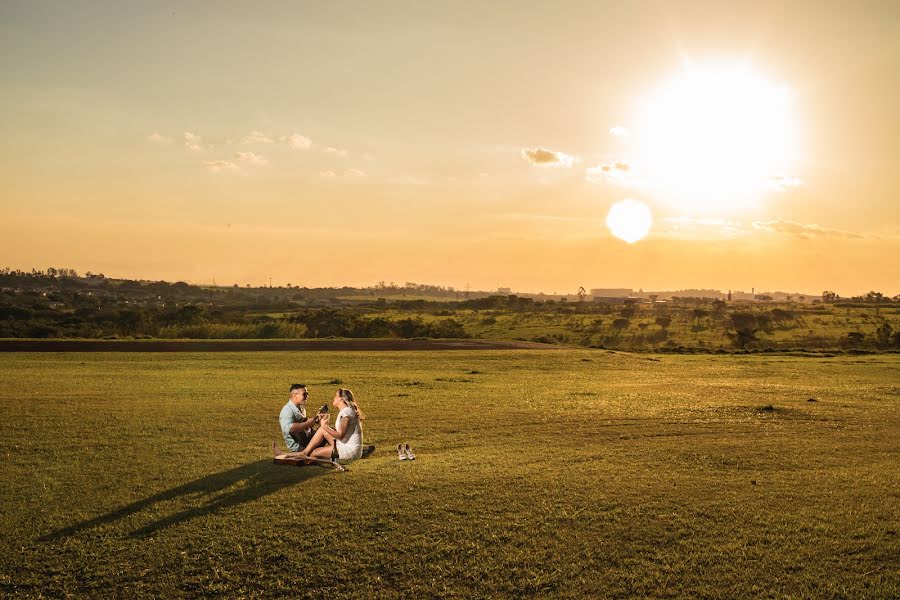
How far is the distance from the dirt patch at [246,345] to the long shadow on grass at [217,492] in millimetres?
36638

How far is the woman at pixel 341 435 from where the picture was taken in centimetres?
1343

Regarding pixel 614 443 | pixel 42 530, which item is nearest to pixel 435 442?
pixel 614 443

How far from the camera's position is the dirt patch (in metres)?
48.1

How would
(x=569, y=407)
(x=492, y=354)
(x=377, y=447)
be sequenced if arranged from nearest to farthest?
1. (x=377, y=447)
2. (x=569, y=407)
3. (x=492, y=354)

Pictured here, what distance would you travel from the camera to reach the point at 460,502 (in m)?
11.9

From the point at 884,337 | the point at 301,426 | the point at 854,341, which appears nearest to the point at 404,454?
the point at 301,426

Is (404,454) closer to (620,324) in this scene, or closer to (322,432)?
(322,432)

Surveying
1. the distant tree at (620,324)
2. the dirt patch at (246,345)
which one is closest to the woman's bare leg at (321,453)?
the dirt patch at (246,345)

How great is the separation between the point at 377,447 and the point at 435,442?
163cm

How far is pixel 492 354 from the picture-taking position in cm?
4925

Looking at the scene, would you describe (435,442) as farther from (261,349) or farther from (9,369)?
(261,349)

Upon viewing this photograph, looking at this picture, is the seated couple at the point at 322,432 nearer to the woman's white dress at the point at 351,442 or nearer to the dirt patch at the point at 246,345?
the woman's white dress at the point at 351,442

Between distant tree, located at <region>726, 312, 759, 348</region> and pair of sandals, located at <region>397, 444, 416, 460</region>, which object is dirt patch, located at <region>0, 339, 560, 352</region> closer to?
distant tree, located at <region>726, 312, 759, 348</region>

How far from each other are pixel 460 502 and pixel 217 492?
4573mm
